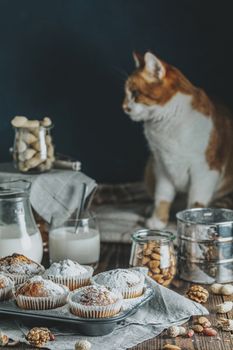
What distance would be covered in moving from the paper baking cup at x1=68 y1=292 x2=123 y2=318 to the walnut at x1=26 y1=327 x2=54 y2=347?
0.07 meters

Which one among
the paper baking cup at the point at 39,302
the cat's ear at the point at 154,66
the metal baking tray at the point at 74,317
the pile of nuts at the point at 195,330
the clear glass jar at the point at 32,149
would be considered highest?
the cat's ear at the point at 154,66

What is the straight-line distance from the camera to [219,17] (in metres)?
2.81

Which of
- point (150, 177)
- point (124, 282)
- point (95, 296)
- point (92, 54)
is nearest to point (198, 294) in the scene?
point (124, 282)

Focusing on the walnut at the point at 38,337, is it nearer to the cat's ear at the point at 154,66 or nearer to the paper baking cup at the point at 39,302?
the paper baking cup at the point at 39,302

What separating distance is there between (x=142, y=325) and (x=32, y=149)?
30.7 inches

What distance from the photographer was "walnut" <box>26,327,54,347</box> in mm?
1751

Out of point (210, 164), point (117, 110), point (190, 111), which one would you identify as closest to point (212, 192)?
point (210, 164)

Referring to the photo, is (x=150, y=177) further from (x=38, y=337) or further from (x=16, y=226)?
(x=38, y=337)

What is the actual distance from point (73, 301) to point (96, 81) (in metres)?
1.24

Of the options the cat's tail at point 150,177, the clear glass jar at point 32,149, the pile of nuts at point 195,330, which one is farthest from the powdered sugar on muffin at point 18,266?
the cat's tail at point 150,177

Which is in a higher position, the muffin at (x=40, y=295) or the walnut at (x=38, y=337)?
the muffin at (x=40, y=295)

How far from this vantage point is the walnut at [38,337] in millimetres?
1751

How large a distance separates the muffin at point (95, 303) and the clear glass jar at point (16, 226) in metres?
0.42

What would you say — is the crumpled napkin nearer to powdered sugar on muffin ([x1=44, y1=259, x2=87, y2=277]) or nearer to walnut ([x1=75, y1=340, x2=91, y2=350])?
powdered sugar on muffin ([x1=44, y1=259, x2=87, y2=277])
